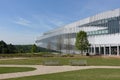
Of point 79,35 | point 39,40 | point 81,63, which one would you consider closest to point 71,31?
point 79,35

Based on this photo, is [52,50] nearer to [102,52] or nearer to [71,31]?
[71,31]

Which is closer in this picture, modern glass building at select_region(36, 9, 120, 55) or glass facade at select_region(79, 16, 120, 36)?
modern glass building at select_region(36, 9, 120, 55)

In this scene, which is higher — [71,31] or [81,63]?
[71,31]

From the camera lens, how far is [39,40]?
497 ft

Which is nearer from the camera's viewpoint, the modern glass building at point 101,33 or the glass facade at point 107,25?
the modern glass building at point 101,33

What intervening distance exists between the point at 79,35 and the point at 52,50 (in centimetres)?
5133

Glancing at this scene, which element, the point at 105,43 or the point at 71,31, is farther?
the point at 71,31

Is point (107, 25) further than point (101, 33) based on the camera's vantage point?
No

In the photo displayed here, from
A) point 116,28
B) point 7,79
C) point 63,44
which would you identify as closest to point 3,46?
point 63,44

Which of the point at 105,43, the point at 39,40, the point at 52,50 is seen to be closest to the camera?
the point at 105,43

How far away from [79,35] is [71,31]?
30.7 metres

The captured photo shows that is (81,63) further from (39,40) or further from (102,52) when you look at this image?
(39,40)

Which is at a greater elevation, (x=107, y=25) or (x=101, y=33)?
(x=107, y=25)

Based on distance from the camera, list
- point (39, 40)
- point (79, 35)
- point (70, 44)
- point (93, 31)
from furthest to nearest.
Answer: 1. point (39, 40)
2. point (70, 44)
3. point (93, 31)
4. point (79, 35)
